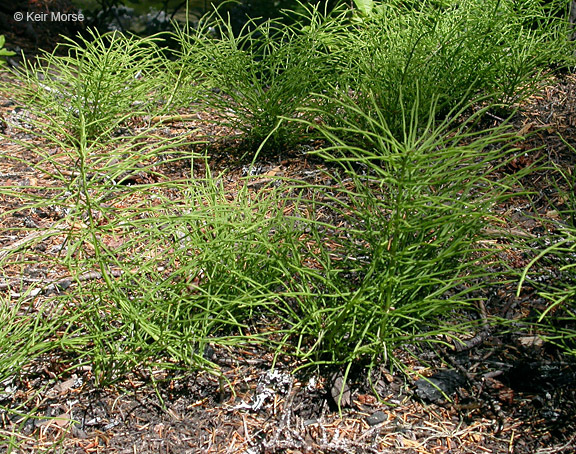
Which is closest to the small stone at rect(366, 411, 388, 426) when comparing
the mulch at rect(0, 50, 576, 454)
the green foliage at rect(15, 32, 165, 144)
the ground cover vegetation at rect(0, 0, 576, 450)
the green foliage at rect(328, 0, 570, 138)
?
the mulch at rect(0, 50, 576, 454)

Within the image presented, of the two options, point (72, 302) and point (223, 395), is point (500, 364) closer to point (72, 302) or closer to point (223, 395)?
point (223, 395)

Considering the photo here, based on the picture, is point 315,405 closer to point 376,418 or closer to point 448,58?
point 376,418

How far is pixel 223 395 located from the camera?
1841 millimetres

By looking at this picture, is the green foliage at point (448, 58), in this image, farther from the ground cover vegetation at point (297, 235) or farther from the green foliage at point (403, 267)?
the green foliage at point (403, 267)

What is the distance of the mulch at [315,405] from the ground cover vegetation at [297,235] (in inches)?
1.9

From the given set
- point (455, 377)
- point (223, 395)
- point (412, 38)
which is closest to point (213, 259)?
point (223, 395)

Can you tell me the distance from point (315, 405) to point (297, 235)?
56cm

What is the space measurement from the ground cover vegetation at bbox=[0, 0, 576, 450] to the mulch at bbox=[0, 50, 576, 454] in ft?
0.16

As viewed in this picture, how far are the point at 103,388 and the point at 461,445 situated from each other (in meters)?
1.10

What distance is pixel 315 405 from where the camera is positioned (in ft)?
5.95

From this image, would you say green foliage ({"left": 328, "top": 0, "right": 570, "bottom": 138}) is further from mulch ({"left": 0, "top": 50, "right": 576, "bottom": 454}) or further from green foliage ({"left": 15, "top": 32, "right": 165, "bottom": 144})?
green foliage ({"left": 15, "top": 32, "right": 165, "bottom": 144})

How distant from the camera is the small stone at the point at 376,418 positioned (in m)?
1.76

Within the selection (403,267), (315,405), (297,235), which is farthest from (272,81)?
(315,405)

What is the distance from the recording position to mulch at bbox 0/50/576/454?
1702mm
